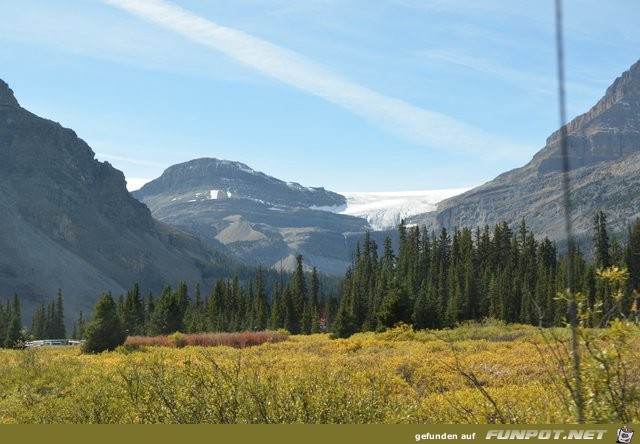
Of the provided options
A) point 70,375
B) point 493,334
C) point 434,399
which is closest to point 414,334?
point 493,334

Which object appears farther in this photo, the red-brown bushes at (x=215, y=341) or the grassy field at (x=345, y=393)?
the red-brown bushes at (x=215, y=341)

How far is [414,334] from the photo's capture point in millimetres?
45781

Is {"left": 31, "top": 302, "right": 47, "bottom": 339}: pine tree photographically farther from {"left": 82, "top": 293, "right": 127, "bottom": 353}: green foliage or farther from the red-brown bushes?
{"left": 82, "top": 293, "right": 127, "bottom": 353}: green foliage

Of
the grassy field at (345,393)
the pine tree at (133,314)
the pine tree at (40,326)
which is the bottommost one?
the pine tree at (40,326)

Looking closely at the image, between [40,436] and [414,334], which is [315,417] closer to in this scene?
[40,436]

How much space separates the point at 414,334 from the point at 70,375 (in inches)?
994

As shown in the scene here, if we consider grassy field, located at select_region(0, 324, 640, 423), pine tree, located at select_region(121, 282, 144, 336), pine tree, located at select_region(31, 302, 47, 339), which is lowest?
pine tree, located at select_region(31, 302, 47, 339)

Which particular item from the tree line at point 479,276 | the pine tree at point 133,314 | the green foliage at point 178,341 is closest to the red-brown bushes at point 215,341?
the green foliage at point 178,341

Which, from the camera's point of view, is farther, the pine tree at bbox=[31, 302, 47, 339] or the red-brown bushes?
the pine tree at bbox=[31, 302, 47, 339]

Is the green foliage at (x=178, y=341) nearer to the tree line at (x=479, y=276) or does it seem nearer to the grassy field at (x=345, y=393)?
the tree line at (x=479, y=276)

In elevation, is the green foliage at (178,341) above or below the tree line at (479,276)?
below

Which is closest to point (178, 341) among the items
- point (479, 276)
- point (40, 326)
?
point (479, 276)

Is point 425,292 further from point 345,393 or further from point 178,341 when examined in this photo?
point 345,393

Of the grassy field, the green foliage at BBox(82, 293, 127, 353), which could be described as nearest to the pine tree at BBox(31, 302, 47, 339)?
the green foliage at BBox(82, 293, 127, 353)
